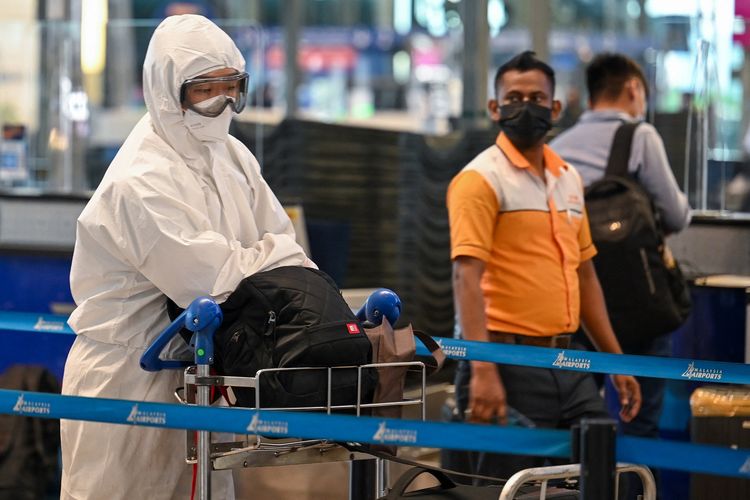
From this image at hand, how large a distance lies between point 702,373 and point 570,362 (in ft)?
1.30

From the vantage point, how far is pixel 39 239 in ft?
24.3

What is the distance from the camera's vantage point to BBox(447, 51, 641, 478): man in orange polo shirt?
14.8 feet

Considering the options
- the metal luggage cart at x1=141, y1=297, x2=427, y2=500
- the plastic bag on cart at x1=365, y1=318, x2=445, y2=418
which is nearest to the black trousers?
the plastic bag on cart at x1=365, y1=318, x2=445, y2=418

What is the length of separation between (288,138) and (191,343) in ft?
16.8

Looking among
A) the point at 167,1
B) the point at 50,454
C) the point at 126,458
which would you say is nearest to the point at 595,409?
the point at 126,458

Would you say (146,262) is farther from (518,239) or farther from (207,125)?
(518,239)

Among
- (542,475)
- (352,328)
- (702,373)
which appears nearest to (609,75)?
(702,373)

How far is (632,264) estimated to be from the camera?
5.37 meters

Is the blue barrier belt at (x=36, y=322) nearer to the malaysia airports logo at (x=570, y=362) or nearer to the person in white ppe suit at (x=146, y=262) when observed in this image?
the person in white ppe suit at (x=146, y=262)

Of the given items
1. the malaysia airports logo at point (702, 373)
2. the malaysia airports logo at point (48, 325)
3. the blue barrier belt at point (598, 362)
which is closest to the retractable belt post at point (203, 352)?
the blue barrier belt at point (598, 362)

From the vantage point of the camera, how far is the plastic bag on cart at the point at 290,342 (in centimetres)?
344

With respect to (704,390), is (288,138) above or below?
above

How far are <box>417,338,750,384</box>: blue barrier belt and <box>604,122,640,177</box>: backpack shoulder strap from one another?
147 cm

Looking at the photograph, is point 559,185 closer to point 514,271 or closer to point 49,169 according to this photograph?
point 514,271
